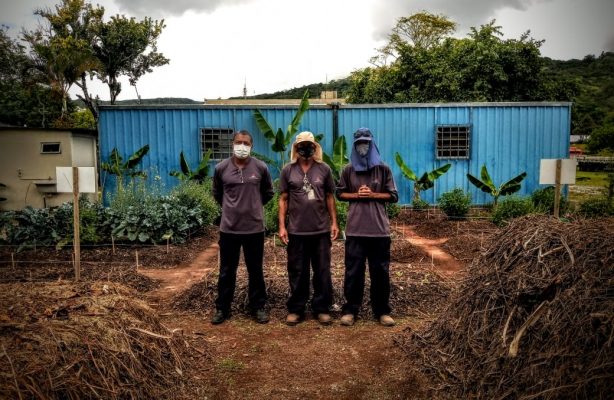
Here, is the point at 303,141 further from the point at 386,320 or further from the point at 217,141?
the point at 217,141

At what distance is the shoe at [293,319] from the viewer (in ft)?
16.2

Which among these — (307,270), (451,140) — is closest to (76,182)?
(307,270)

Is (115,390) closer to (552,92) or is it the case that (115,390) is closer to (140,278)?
(140,278)

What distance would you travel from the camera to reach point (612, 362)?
95.7 inches

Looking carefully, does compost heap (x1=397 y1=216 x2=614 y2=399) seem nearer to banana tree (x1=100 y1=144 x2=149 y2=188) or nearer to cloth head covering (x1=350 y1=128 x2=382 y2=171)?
cloth head covering (x1=350 y1=128 x2=382 y2=171)

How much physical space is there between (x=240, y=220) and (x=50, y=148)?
11.5 metres

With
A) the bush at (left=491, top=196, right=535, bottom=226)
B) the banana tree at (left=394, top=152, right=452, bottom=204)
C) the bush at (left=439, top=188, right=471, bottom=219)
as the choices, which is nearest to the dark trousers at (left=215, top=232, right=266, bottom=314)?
the bush at (left=491, top=196, right=535, bottom=226)

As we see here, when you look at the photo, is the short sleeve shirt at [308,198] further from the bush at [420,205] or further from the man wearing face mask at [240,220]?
the bush at [420,205]

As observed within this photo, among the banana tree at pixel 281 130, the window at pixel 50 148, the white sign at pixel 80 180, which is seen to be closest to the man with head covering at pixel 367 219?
the white sign at pixel 80 180

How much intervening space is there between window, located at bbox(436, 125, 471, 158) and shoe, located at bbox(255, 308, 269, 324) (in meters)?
10.1

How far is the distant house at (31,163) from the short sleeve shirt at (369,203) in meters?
11.5

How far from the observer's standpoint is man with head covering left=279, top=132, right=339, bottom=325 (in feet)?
16.0

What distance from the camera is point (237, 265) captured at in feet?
16.2

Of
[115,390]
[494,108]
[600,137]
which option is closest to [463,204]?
[494,108]
